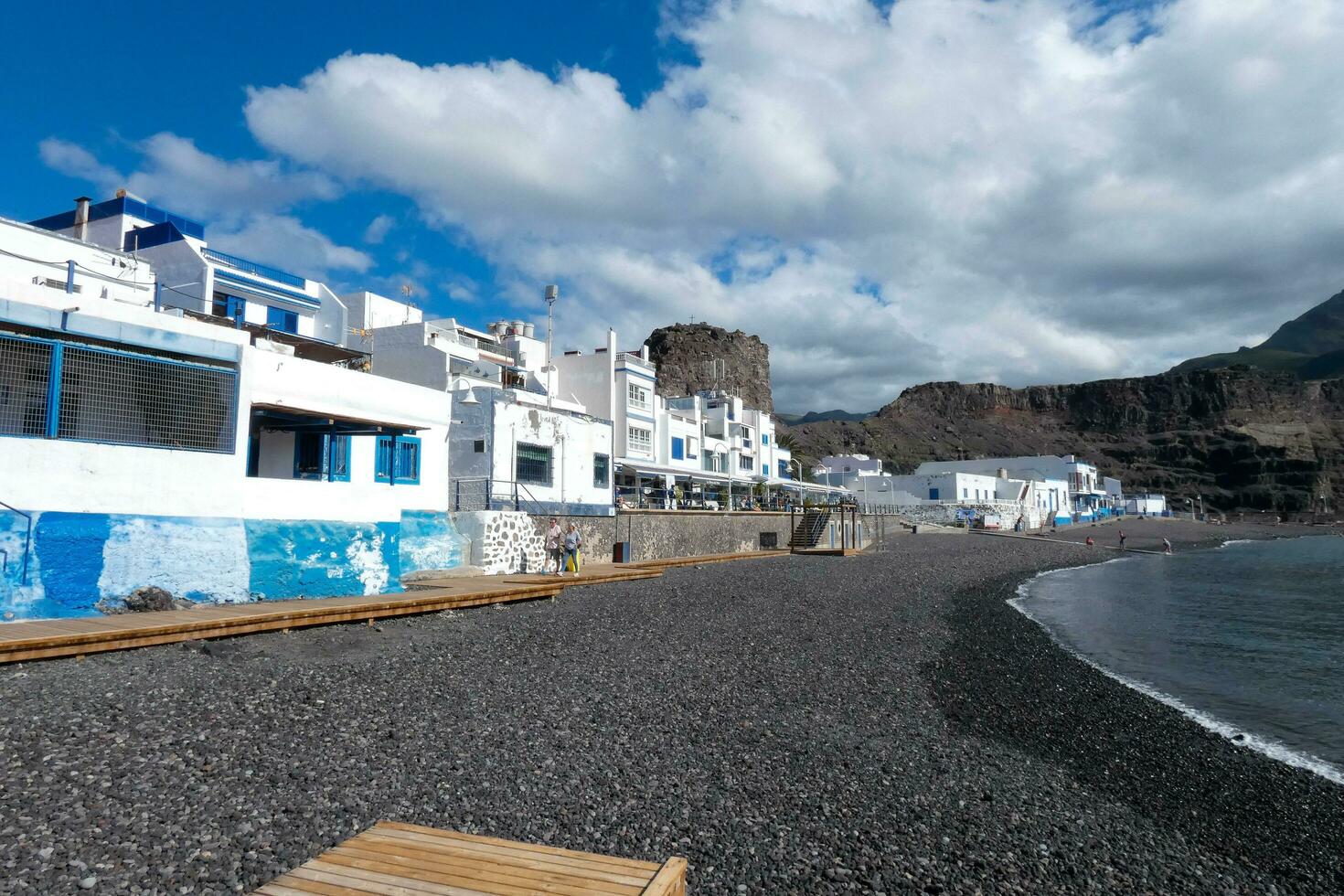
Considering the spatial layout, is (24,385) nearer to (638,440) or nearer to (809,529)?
(638,440)

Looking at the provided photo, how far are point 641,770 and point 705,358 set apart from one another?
10686 centimetres

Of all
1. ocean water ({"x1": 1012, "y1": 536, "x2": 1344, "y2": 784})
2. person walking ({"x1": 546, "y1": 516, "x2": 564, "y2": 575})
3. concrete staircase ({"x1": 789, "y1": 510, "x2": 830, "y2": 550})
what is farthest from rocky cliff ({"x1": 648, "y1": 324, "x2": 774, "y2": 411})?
person walking ({"x1": 546, "y1": 516, "x2": 564, "y2": 575})

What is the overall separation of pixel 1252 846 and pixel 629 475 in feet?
113

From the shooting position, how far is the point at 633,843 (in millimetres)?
5766

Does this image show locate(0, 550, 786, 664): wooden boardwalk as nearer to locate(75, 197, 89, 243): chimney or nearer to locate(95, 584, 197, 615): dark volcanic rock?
locate(95, 584, 197, 615): dark volcanic rock

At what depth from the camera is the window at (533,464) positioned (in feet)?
83.8

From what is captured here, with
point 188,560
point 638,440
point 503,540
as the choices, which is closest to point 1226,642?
point 503,540

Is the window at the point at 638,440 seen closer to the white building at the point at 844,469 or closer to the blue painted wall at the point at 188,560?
the blue painted wall at the point at 188,560

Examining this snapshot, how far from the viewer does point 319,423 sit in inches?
694

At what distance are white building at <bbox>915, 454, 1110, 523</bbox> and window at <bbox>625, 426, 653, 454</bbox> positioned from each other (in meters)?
64.3

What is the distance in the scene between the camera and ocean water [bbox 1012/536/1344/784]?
1222cm

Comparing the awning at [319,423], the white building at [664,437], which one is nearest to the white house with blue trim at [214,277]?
the awning at [319,423]

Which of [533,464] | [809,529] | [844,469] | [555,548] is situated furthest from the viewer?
[844,469]

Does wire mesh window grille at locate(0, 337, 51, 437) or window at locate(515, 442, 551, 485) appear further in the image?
window at locate(515, 442, 551, 485)
